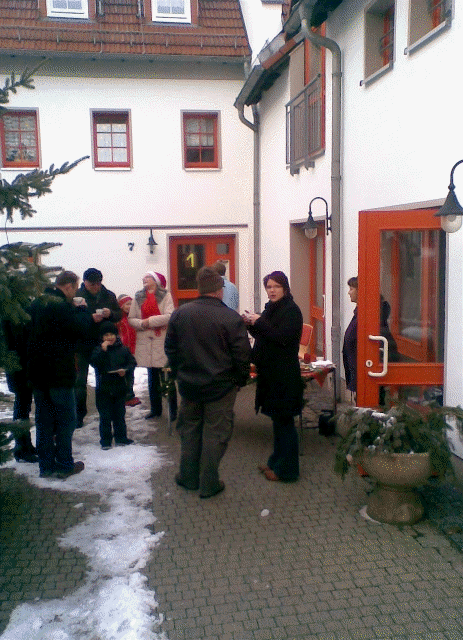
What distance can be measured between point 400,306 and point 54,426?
3.24 meters

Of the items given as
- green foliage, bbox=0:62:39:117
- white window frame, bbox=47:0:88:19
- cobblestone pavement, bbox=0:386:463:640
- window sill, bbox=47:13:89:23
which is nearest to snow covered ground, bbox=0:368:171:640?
cobblestone pavement, bbox=0:386:463:640

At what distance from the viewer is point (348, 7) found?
26.3 feet

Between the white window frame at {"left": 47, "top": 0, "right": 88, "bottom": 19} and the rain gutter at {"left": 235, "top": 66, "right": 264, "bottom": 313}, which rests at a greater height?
the white window frame at {"left": 47, "top": 0, "right": 88, "bottom": 19}

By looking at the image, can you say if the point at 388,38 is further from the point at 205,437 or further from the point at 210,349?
the point at 205,437

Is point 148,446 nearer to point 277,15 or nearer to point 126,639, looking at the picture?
point 126,639

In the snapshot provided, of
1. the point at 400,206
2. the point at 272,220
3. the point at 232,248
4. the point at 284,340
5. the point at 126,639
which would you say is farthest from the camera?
the point at 232,248

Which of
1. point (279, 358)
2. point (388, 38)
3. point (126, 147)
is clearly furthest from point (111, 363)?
point (126, 147)

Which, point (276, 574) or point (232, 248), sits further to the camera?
point (232, 248)

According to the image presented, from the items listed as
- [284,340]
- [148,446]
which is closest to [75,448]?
[148,446]

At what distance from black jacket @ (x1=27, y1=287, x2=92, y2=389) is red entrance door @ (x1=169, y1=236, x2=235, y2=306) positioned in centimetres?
835

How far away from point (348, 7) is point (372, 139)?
1.90m

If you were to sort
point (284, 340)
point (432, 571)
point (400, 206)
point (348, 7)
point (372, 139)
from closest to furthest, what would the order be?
point (432, 571), point (284, 340), point (400, 206), point (372, 139), point (348, 7)

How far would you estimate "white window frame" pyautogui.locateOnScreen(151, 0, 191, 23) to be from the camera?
536 inches

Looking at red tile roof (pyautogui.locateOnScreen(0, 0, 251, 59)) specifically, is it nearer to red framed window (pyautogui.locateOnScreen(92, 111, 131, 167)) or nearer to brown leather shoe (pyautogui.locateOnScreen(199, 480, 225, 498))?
red framed window (pyautogui.locateOnScreen(92, 111, 131, 167))
